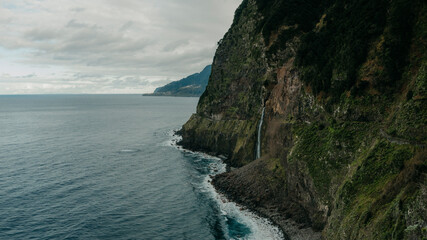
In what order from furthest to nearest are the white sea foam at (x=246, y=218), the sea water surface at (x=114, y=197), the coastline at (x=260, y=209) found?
the sea water surface at (x=114, y=197)
the white sea foam at (x=246, y=218)
the coastline at (x=260, y=209)

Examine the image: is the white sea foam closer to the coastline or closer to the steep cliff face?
the coastline

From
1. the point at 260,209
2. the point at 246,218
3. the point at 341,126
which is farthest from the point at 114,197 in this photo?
the point at 341,126

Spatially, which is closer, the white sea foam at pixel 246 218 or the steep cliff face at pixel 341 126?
the steep cliff face at pixel 341 126

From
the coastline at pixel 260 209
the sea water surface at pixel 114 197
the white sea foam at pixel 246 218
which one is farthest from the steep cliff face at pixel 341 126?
the sea water surface at pixel 114 197

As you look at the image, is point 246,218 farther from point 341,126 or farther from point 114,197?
point 114,197

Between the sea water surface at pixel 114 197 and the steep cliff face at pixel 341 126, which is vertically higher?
the steep cliff face at pixel 341 126

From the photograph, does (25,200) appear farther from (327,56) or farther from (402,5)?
(402,5)

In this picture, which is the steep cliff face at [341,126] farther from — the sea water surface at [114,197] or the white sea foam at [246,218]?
the sea water surface at [114,197]

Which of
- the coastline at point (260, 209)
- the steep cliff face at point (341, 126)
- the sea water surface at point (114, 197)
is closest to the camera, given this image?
the steep cliff face at point (341, 126)
